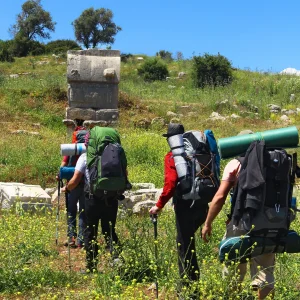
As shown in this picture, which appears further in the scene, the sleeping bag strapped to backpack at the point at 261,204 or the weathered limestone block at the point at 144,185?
the weathered limestone block at the point at 144,185

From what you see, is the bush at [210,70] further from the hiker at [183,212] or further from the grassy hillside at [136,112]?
the hiker at [183,212]

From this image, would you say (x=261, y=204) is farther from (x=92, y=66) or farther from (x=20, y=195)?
(x=92, y=66)

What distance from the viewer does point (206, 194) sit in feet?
13.1

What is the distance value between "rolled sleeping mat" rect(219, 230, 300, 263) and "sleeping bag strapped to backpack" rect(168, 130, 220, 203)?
1.90 feet

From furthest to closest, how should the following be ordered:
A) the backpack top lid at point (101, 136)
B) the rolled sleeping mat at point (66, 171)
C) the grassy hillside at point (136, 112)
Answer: the grassy hillside at point (136, 112) → the rolled sleeping mat at point (66, 171) → the backpack top lid at point (101, 136)

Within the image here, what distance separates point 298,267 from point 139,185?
4.07m

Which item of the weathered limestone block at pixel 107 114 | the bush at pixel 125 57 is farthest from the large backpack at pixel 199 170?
the bush at pixel 125 57

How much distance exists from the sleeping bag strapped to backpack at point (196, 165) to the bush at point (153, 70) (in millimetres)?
22352

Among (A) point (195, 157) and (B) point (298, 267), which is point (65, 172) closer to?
(A) point (195, 157)

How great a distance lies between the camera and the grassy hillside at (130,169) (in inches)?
154

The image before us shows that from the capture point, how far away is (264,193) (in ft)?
10.9

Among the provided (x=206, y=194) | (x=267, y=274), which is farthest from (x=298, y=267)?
(x=206, y=194)

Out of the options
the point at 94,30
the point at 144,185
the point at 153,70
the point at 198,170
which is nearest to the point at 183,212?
the point at 198,170

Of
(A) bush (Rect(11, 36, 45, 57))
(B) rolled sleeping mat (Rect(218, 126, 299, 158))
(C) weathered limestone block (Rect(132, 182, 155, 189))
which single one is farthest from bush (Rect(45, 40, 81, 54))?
(B) rolled sleeping mat (Rect(218, 126, 299, 158))
